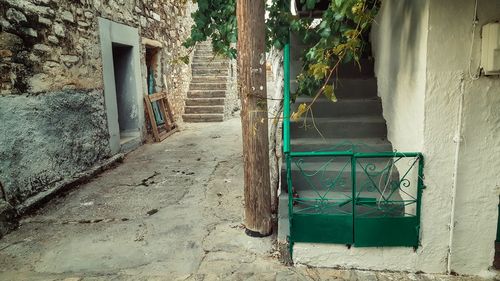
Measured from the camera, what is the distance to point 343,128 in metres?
3.82

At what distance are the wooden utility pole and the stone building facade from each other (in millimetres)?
1553

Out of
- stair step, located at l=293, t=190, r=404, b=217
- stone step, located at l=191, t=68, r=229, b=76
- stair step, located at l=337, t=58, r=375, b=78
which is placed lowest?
stair step, located at l=293, t=190, r=404, b=217

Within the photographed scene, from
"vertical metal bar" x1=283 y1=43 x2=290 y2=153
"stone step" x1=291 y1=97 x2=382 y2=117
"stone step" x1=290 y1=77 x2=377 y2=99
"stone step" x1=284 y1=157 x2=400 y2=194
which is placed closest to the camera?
"vertical metal bar" x1=283 y1=43 x2=290 y2=153

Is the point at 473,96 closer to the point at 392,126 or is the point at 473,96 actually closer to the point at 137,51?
the point at 392,126

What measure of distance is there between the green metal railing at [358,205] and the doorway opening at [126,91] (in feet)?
13.9

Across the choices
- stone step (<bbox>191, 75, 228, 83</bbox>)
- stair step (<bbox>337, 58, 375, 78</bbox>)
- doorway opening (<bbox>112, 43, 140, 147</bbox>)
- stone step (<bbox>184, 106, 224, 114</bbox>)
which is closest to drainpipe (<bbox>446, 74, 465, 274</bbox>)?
stair step (<bbox>337, 58, 375, 78</bbox>)

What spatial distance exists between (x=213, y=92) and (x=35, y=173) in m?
6.43

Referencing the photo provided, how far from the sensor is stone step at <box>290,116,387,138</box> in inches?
149

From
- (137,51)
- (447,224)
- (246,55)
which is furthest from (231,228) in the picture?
(137,51)

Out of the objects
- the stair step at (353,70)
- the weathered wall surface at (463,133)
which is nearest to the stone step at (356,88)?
the stair step at (353,70)

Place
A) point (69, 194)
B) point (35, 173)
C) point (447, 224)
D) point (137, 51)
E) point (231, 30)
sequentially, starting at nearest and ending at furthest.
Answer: point (447, 224) → point (231, 30) → point (35, 173) → point (69, 194) → point (137, 51)

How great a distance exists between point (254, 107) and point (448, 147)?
5.16 ft

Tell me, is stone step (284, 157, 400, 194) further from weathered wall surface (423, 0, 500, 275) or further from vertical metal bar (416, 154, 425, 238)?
weathered wall surface (423, 0, 500, 275)

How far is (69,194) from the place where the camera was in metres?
4.46
